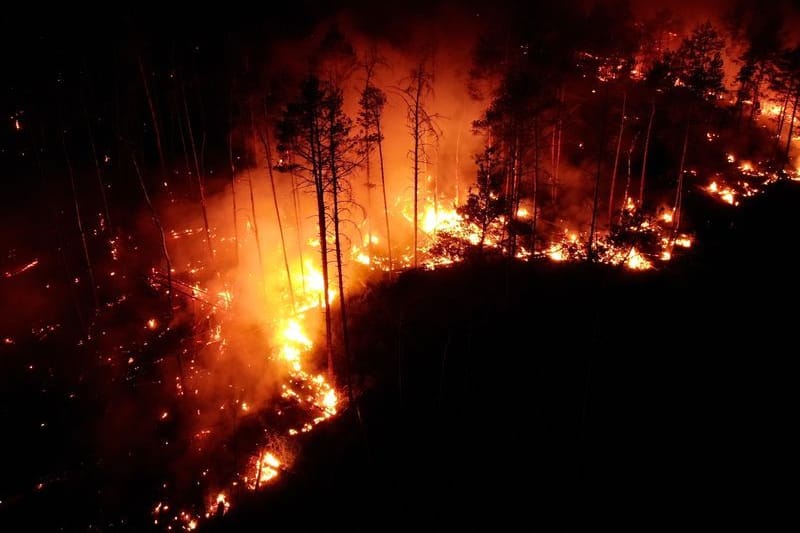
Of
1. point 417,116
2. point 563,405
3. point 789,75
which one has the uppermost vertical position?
point 789,75

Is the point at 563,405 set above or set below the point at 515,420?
above

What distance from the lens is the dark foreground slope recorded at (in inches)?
521

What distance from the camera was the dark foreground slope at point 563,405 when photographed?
1324cm

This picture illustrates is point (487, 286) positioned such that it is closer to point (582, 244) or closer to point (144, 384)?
point (582, 244)

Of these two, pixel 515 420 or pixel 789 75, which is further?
Answer: pixel 789 75

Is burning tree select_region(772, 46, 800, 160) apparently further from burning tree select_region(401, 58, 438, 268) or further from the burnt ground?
burning tree select_region(401, 58, 438, 268)

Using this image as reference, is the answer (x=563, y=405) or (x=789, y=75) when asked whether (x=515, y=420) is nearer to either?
(x=563, y=405)

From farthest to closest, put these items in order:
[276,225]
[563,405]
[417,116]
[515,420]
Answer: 1. [276,225]
2. [417,116]
3. [563,405]
4. [515,420]

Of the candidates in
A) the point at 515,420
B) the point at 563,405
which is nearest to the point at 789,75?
the point at 563,405

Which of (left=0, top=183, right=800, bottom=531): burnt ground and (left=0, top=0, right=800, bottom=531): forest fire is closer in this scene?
(left=0, top=183, right=800, bottom=531): burnt ground

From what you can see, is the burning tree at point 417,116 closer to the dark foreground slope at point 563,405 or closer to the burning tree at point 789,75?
→ the dark foreground slope at point 563,405

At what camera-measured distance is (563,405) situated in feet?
53.3

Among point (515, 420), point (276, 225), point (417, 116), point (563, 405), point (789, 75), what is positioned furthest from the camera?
point (789, 75)

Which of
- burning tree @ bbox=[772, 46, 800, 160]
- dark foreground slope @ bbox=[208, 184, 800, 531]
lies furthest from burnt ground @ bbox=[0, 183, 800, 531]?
burning tree @ bbox=[772, 46, 800, 160]
